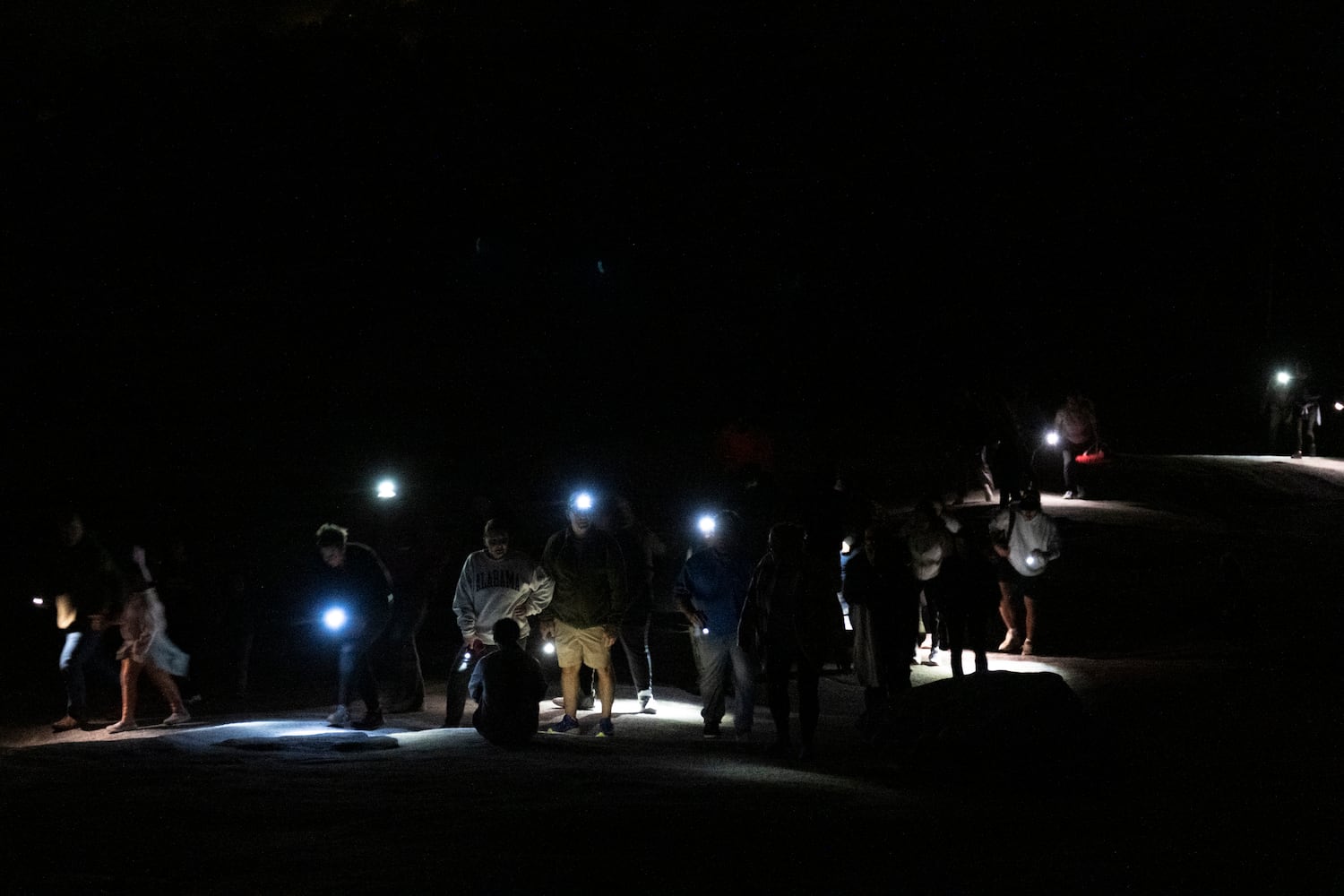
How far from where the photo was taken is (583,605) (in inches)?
425

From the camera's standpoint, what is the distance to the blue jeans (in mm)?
10672

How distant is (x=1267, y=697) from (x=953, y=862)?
7.21m

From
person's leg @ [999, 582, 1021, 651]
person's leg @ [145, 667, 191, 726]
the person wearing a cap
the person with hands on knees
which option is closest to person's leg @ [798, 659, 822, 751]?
the person with hands on knees

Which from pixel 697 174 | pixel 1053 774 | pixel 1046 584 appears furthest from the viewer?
pixel 697 174

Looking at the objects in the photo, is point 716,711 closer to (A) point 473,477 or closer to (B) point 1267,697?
(B) point 1267,697

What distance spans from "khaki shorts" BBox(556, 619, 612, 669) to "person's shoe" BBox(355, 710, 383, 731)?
160cm

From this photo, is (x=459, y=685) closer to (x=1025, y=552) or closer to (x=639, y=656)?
(x=639, y=656)

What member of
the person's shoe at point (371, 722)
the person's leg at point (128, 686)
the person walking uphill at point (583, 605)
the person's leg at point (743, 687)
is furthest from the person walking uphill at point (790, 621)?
the person's leg at point (128, 686)

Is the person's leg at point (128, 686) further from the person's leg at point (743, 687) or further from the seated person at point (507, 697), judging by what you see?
the person's leg at point (743, 687)

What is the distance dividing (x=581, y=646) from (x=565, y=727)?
0.69 m

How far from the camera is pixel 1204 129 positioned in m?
55.3

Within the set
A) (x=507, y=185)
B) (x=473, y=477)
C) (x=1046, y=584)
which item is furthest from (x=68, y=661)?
(x=507, y=185)

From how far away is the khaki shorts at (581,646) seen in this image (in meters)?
10.8

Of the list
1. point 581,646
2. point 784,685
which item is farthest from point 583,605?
point 784,685
